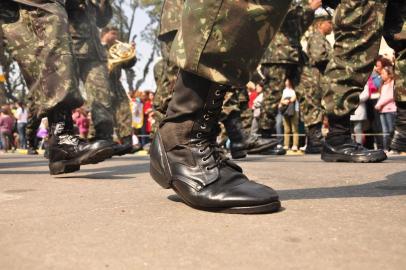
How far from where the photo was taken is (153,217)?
1.26 meters

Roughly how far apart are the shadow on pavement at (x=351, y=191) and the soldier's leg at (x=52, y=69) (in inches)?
42.2

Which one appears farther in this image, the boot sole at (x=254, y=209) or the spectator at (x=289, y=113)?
the spectator at (x=289, y=113)

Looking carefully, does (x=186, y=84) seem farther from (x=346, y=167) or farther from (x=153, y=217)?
(x=346, y=167)

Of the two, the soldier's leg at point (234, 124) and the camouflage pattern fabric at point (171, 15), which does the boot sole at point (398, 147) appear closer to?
the soldier's leg at point (234, 124)

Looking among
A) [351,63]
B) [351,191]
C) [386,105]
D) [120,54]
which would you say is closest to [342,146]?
[351,63]

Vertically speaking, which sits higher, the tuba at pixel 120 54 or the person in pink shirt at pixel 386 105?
the tuba at pixel 120 54

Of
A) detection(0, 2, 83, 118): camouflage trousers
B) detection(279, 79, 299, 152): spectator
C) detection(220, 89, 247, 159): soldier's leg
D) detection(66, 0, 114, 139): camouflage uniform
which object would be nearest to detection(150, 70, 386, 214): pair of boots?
detection(0, 2, 83, 118): camouflage trousers

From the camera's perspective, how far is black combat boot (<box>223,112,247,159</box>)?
3.88 metres

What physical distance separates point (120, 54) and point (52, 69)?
16.0 feet

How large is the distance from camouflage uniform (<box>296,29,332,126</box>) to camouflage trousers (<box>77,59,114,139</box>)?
2.00m

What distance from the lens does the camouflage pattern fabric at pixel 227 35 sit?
50.7 inches

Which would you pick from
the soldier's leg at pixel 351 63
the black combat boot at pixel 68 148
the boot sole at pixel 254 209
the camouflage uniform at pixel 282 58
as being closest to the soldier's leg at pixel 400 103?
the soldier's leg at pixel 351 63

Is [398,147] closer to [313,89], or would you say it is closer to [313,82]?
[313,89]

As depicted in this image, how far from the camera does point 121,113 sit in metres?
6.05
